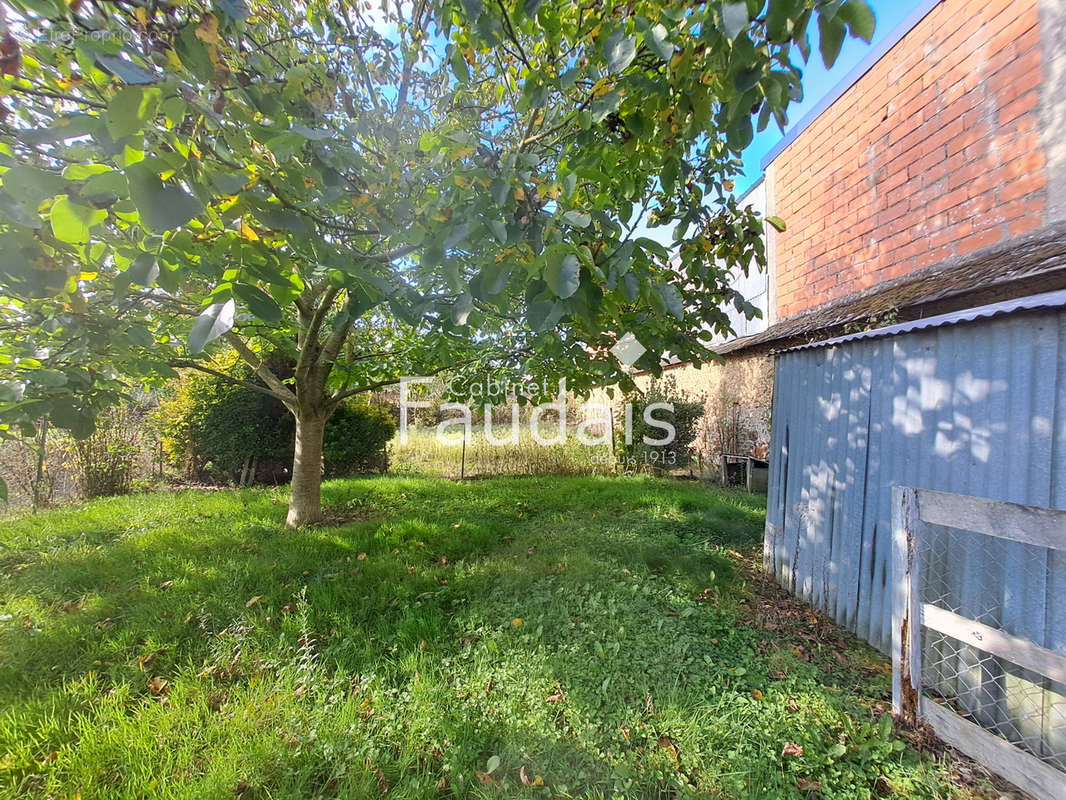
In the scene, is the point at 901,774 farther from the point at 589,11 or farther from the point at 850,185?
the point at 850,185

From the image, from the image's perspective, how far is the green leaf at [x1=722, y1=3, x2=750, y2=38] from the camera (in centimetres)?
93

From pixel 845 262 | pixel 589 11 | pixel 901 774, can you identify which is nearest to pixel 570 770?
pixel 901 774

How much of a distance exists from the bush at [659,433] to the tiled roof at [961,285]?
12.9 ft

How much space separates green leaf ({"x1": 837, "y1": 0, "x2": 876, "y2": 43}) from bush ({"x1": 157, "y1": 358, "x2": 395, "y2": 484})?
830cm

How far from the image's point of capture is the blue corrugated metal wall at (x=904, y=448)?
79.5 inches

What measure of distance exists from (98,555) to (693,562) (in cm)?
602

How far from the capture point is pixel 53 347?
2.80 metres

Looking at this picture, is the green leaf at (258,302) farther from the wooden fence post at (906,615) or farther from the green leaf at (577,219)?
the wooden fence post at (906,615)

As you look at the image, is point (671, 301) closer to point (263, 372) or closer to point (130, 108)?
point (130, 108)

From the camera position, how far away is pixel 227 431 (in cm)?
781

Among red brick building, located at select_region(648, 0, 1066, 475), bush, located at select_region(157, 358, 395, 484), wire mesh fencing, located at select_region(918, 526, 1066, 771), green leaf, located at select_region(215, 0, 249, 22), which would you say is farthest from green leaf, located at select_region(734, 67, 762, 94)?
bush, located at select_region(157, 358, 395, 484)

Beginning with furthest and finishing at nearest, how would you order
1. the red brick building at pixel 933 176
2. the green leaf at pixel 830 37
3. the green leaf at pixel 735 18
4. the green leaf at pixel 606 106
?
the red brick building at pixel 933 176, the green leaf at pixel 606 106, the green leaf at pixel 830 37, the green leaf at pixel 735 18

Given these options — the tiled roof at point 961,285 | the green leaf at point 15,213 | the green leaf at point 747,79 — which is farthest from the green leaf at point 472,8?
Result: the tiled roof at point 961,285

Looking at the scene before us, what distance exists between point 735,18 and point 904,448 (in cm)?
298
